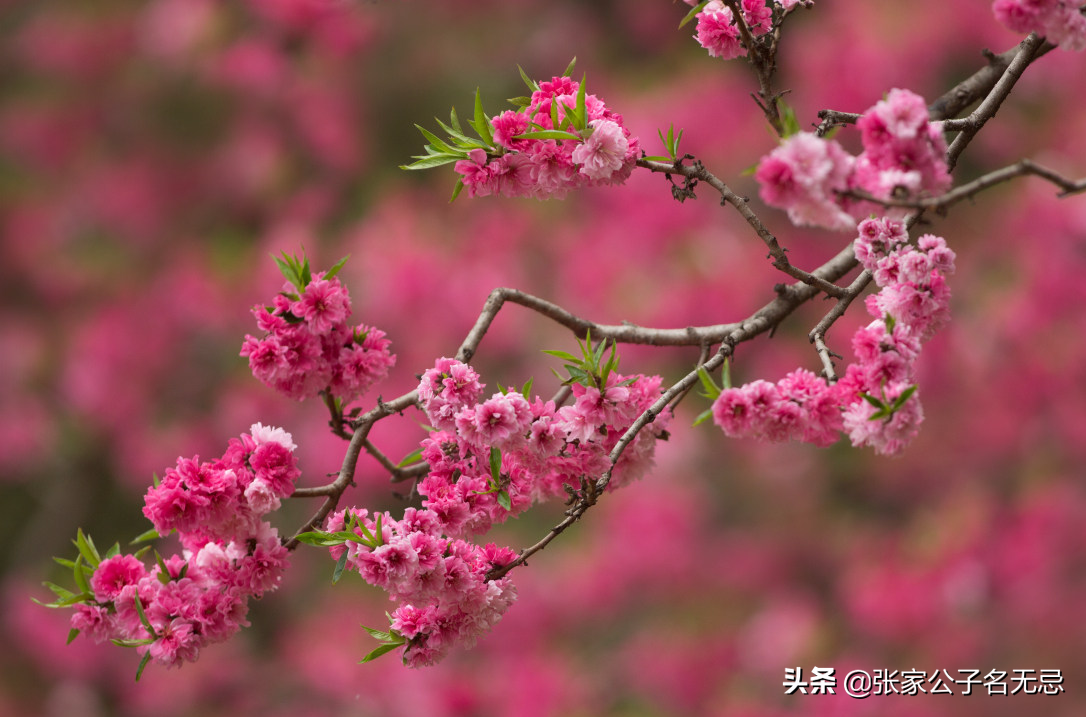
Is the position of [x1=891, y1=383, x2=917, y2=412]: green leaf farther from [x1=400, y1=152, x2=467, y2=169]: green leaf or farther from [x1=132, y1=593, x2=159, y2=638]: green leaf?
[x1=132, y1=593, x2=159, y2=638]: green leaf

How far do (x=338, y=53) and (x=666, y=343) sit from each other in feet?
9.24

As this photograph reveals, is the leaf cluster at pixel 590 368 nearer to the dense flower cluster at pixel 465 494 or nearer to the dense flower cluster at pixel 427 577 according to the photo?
the dense flower cluster at pixel 465 494

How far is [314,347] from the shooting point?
3.64ft

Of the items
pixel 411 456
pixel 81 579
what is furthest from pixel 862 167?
pixel 81 579

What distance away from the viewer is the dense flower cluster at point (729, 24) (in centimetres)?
109

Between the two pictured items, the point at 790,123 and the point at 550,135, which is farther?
the point at 550,135

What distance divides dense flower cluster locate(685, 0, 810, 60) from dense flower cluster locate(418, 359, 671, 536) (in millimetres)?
371

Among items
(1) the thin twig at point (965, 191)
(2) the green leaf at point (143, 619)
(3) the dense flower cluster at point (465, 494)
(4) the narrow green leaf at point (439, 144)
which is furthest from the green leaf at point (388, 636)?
(1) the thin twig at point (965, 191)

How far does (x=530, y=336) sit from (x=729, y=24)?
237 cm

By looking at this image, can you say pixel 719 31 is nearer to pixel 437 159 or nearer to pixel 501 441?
pixel 437 159

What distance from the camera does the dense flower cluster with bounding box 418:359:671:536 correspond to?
3.21ft

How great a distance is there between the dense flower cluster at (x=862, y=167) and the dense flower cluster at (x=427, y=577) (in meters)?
0.43

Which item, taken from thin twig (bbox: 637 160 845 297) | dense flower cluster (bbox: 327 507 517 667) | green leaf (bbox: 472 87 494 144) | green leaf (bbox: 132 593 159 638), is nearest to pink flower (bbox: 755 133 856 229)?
thin twig (bbox: 637 160 845 297)

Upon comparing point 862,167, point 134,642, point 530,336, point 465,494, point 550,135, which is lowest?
point 134,642
